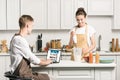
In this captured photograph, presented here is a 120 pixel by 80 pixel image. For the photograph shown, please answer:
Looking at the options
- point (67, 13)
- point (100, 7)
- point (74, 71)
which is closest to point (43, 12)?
point (67, 13)

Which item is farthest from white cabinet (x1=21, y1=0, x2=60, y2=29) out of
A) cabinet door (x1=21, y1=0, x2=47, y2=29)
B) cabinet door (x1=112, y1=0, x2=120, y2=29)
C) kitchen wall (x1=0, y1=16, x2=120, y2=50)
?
cabinet door (x1=112, y1=0, x2=120, y2=29)

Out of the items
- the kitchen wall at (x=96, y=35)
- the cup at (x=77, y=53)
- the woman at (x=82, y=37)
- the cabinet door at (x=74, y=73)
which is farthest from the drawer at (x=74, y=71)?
the kitchen wall at (x=96, y=35)

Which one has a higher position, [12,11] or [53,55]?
[12,11]

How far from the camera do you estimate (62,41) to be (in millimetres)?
6000

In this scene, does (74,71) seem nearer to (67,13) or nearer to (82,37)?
(82,37)

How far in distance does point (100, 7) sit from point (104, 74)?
2.53m

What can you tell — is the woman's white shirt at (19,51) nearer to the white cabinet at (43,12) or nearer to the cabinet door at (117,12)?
the white cabinet at (43,12)

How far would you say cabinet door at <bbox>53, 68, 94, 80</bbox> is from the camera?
3420mm

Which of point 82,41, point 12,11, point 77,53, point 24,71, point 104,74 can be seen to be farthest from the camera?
point 12,11

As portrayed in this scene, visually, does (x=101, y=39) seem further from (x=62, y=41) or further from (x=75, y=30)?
(x=75, y=30)

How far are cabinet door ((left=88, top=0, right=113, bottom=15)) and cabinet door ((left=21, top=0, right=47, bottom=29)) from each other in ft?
2.83

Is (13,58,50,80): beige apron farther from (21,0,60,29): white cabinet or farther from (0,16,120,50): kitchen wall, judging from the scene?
(0,16,120,50): kitchen wall

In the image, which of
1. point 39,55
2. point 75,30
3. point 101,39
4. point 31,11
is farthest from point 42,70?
point 101,39

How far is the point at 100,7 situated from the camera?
5.71 metres
